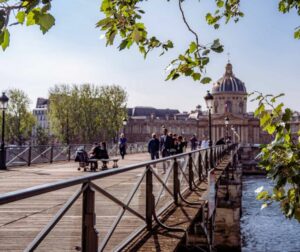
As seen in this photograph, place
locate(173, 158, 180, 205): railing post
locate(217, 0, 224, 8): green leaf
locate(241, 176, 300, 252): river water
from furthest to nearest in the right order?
locate(241, 176, 300, 252): river water → locate(173, 158, 180, 205): railing post → locate(217, 0, 224, 8): green leaf

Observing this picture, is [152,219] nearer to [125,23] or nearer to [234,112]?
[125,23]

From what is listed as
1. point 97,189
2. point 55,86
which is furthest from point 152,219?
point 55,86

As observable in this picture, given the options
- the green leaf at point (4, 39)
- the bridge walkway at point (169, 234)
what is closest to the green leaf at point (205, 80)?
the green leaf at point (4, 39)

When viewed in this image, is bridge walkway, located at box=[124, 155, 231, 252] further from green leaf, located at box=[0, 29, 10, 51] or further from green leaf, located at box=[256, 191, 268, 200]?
green leaf, located at box=[0, 29, 10, 51]

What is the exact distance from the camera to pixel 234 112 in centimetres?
16162

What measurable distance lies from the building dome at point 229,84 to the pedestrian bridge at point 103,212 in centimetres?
15039

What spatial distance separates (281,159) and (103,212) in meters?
2.00

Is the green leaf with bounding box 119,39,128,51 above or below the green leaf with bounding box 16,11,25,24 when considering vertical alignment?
above

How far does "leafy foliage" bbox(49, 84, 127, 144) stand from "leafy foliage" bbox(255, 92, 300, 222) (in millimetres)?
61989

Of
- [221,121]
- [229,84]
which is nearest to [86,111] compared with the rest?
[221,121]

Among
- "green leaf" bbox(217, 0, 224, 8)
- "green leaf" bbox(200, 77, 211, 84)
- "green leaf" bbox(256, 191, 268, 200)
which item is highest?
"green leaf" bbox(217, 0, 224, 8)

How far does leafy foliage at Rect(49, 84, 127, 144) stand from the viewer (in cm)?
6575

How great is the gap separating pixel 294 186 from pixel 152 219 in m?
3.70

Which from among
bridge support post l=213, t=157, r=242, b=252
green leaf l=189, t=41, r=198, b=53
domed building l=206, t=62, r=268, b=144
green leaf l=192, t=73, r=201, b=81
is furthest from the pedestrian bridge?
domed building l=206, t=62, r=268, b=144
